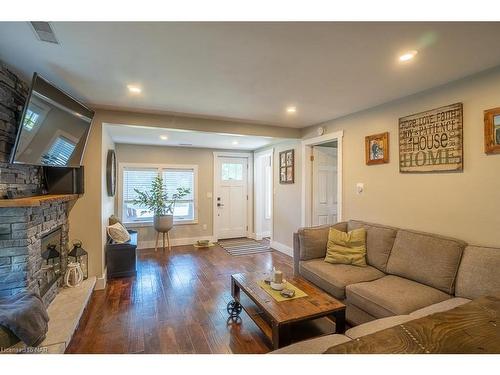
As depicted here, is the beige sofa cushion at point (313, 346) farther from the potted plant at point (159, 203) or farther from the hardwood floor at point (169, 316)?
the potted plant at point (159, 203)

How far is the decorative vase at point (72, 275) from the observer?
2830 millimetres

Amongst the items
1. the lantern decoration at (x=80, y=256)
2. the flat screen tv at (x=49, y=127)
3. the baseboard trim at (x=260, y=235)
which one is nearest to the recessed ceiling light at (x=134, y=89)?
the flat screen tv at (x=49, y=127)

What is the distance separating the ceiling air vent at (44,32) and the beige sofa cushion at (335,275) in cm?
294

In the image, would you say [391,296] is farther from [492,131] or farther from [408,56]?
[408,56]

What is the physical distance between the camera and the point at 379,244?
8.77ft

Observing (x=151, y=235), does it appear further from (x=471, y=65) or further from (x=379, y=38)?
(x=471, y=65)

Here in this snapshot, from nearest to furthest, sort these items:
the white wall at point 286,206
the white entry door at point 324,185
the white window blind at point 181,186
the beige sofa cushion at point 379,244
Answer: the beige sofa cushion at point 379,244
the white entry door at point 324,185
the white wall at point 286,206
the white window blind at point 181,186

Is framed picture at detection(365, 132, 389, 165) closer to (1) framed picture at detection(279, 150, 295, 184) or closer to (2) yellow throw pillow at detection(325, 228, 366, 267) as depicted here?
(2) yellow throw pillow at detection(325, 228, 366, 267)

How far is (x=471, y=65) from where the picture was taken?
1988 mm

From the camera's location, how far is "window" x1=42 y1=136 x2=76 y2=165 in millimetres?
2256

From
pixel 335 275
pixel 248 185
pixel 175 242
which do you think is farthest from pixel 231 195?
pixel 335 275

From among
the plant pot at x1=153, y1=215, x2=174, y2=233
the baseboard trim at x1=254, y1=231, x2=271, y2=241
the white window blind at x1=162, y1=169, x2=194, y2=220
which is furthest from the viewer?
the baseboard trim at x1=254, y1=231, x2=271, y2=241

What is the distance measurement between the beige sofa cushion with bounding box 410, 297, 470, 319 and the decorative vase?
340 centimetres

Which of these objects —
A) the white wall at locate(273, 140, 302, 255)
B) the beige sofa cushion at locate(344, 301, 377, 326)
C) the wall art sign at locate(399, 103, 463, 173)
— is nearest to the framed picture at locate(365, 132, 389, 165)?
the wall art sign at locate(399, 103, 463, 173)
